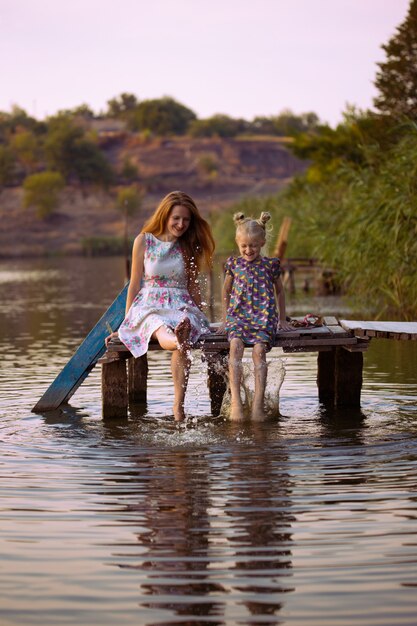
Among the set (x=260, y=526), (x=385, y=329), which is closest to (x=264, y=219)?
(x=385, y=329)

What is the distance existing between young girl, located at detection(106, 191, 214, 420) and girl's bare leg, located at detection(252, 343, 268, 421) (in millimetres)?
454

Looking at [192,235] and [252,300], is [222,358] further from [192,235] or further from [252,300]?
[192,235]

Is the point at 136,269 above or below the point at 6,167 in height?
below

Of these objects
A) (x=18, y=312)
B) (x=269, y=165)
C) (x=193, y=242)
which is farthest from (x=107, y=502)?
(x=269, y=165)

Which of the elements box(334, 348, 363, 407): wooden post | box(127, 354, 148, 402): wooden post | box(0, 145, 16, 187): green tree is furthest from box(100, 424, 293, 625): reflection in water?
box(0, 145, 16, 187): green tree

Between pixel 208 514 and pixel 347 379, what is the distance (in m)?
4.27

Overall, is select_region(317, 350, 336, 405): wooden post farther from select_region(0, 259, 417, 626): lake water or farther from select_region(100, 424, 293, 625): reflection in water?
select_region(100, 424, 293, 625): reflection in water

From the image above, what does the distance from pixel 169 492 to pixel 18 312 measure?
18249mm

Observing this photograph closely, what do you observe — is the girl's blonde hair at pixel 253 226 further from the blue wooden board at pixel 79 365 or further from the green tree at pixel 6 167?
the green tree at pixel 6 167

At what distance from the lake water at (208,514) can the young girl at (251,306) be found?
344mm

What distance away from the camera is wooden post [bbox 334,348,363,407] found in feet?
34.2

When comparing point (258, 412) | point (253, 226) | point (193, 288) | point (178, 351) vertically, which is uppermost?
point (253, 226)

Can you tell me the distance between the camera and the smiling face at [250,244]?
9.44 meters

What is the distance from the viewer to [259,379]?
30.4ft
